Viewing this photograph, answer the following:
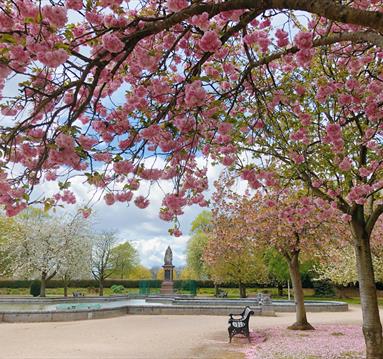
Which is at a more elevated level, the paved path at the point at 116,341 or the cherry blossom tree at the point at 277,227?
the cherry blossom tree at the point at 277,227

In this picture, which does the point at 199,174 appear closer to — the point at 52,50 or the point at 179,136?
the point at 179,136

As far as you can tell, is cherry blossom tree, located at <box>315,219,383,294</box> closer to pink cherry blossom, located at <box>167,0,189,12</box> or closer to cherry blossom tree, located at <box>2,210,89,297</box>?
pink cherry blossom, located at <box>167,0,189,12</box>

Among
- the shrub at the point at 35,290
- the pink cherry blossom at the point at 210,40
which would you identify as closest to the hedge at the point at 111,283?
the shrub at the point at 35,290

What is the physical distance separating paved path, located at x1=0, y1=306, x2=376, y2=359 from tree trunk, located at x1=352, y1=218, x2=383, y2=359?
2.80 m

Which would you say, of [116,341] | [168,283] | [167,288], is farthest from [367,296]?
[168,283]

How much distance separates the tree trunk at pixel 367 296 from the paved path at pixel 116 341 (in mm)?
2800

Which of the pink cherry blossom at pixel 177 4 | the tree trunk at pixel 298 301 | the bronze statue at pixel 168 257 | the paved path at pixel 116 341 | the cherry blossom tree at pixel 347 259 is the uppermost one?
the pink cherry blossom at pixel 177 4

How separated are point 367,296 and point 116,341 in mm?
6519

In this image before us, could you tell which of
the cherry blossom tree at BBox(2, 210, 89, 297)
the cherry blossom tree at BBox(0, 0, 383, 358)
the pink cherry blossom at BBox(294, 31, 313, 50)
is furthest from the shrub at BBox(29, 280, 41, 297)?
the pink cherry blossom at BBox(294, 31, 313, 50)

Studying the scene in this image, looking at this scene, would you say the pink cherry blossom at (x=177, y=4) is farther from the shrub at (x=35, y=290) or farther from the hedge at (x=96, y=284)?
the hedge at (x=96, y=284)

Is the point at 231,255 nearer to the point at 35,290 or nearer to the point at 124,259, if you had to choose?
the point at 35,290

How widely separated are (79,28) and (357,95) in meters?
4.43

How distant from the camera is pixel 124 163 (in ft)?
16.1

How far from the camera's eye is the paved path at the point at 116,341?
8.90 metres
